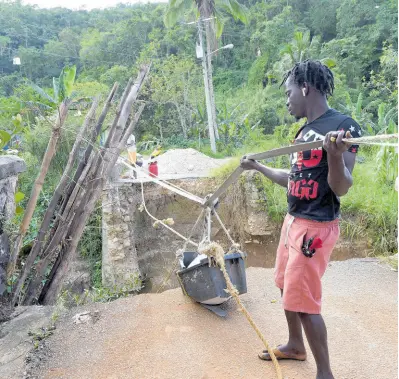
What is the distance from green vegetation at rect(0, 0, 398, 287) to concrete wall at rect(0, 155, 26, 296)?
0.86 ft

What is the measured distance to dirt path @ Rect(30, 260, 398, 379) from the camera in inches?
87.0

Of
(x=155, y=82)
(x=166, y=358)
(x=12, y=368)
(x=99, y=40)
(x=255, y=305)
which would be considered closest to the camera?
(x=12, y=368)

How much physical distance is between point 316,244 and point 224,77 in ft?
89.9

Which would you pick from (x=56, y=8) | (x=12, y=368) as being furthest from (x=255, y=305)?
(x=56, y=8)

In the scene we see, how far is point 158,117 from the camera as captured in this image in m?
19.7

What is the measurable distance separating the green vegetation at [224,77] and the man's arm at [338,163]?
A: 7.90 feet

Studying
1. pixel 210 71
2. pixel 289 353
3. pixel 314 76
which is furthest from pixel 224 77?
pixel 289 353

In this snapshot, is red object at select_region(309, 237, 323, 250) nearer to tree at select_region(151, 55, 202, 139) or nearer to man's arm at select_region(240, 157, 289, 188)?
man's arm at select_region(240, 157, 289, 188)

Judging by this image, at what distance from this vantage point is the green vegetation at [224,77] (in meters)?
8.65

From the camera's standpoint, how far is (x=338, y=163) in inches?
58.5

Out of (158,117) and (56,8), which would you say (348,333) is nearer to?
(158,117)

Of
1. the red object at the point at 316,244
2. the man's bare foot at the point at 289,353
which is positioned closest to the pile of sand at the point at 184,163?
the man's bare foot at the point at 289,353

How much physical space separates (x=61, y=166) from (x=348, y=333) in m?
8.26

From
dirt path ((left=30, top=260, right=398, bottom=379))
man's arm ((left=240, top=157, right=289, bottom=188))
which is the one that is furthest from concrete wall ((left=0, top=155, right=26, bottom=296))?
man's arm ((left=240, top=157, right=289, bottom=188))
